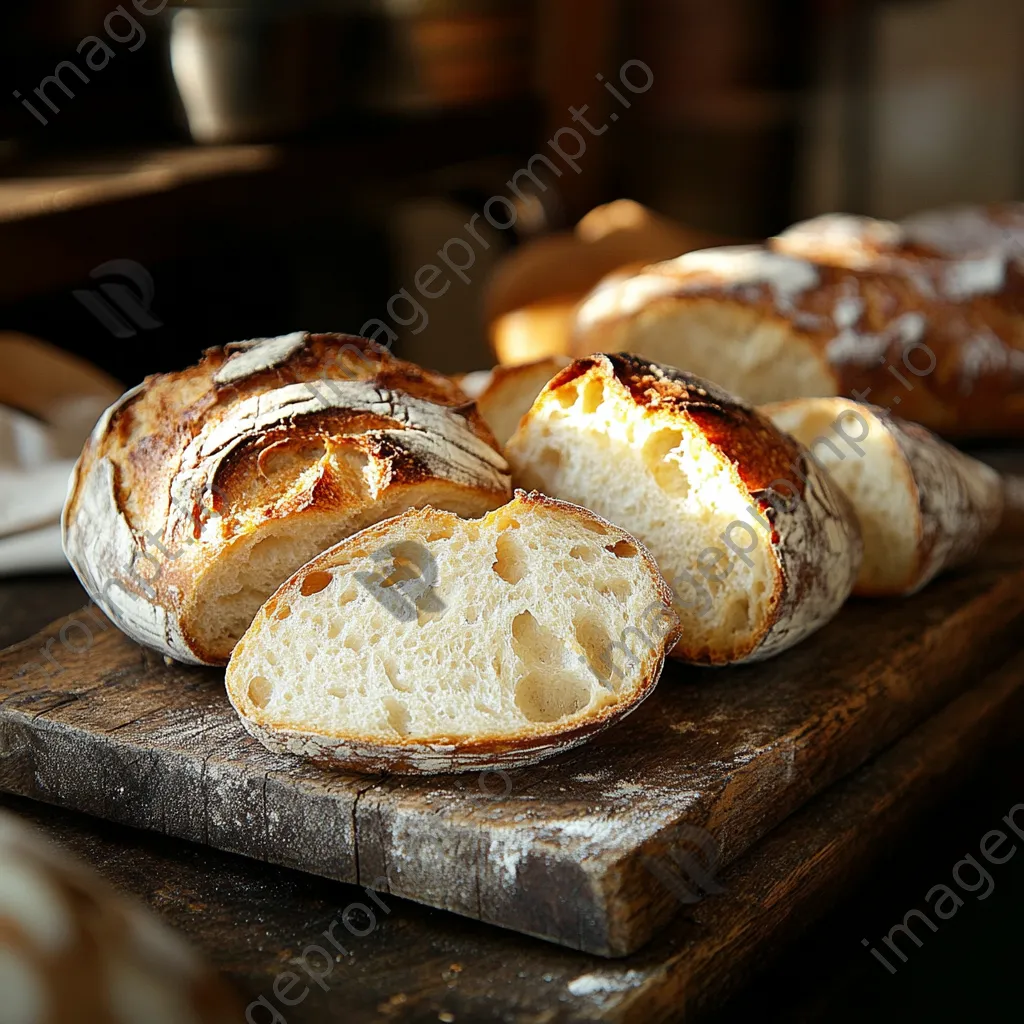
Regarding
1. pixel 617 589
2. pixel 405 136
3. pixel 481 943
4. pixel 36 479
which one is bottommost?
pixel 481 943

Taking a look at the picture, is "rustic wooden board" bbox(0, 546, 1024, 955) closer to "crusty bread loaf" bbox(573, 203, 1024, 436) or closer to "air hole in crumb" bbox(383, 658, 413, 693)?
"air hole in crumb" bbox(383, 658, 413, 693)

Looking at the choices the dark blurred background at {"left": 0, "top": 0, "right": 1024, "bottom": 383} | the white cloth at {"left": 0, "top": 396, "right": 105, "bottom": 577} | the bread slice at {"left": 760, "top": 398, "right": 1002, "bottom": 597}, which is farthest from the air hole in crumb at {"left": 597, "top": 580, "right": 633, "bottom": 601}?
the dark blurred background at {"left": 0, "top": 0, "right": 1024, "bottom": 383}

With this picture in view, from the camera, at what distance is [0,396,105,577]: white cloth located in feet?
6.23

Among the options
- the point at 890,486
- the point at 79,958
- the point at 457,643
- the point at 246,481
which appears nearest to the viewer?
the point at 79,958

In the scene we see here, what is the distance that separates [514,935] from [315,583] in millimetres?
397

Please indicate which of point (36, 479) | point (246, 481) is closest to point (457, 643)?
point (246, 481)

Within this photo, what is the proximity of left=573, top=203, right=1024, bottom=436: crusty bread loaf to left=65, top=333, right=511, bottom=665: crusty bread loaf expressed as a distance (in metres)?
0.93

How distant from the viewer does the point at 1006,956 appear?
1.30 metres

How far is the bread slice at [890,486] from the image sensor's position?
1.64 metres

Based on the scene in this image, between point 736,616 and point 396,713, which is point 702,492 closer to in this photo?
point 736,616

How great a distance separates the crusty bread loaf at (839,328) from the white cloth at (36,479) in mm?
967

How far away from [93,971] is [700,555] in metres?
0.82

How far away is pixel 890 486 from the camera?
1647 millimetres

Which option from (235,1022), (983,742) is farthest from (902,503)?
(235,1022)
